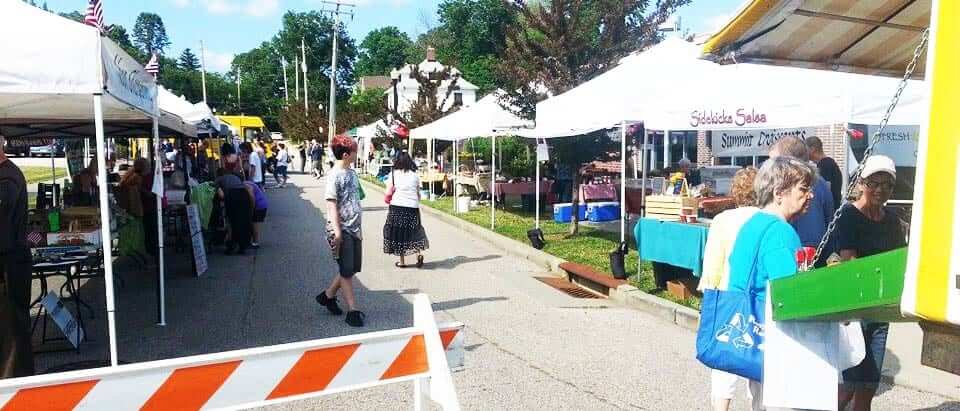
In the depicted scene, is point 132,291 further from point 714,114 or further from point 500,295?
point 714,114

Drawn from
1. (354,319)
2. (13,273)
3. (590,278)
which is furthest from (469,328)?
(13,273)

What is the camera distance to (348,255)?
7.43 m

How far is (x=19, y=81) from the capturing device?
4633 millimetres

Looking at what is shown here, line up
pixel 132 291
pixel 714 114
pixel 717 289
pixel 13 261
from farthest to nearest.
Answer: pixel 132 291 < pixel 714 114 < pixel 13 261 < pixel 717 289

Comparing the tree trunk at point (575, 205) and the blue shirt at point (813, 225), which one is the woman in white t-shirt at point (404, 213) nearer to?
the tree trunk at point (575, 205)

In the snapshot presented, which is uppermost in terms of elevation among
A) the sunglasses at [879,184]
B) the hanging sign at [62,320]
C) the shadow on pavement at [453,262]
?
the sunglasses at [879,184]

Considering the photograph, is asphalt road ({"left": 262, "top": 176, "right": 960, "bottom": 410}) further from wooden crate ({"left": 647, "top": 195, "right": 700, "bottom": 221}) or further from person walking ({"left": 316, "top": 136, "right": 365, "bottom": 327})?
wooden crate ({"left": 647, "top": 195, "right": 700, "bottom": 221})

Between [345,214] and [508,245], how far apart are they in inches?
254

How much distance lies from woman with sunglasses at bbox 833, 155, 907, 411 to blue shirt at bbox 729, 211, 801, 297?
1323mm

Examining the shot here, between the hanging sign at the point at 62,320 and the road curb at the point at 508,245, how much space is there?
6.40 meters

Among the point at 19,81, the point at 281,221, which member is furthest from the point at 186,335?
the point at 281,221

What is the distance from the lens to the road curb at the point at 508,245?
38.1 ft

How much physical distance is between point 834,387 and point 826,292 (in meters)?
0.84

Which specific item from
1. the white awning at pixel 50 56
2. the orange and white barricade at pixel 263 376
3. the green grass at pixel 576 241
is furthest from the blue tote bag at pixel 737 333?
the green grass at pixel 576 241
